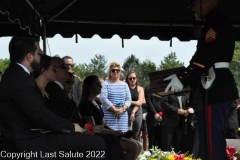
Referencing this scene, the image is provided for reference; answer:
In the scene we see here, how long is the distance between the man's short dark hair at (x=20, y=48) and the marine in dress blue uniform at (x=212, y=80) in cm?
120

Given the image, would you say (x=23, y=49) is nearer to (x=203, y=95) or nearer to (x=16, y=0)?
(x=16, y=0)

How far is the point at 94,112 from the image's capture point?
731 cm

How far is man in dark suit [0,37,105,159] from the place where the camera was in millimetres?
4605

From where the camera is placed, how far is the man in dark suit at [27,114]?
461 centimetres

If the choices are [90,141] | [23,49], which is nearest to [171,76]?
[90,141]

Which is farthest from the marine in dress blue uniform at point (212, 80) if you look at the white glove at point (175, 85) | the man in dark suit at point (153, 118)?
the man in dark suit at point (153, 118)

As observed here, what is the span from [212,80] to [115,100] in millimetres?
5292

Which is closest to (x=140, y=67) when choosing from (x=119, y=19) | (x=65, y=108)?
(x=119, y=19)

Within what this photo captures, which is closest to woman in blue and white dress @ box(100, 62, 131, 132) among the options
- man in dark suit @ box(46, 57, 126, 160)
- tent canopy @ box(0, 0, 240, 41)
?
tent canopy @ box(0, 0, 240, 41)

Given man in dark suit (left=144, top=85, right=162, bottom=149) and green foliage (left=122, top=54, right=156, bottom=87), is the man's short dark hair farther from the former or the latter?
green foliage (left=122, top=54, right=156, bottom=87)

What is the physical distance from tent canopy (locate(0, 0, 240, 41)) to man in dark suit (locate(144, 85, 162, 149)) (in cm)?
328

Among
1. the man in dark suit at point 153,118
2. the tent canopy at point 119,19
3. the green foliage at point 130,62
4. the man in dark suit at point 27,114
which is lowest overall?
the man in dark suit at point 153,118

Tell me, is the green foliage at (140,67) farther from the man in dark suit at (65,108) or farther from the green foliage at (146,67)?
Answer: the man in dark suit at (65,108)

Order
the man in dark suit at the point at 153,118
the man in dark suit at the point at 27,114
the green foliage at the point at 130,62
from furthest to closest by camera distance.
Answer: the green foliage at the point at 130,62, the man in dark suit at the point at 153,118, the man in dark suit at the point at 27,114
